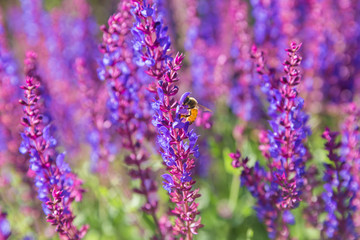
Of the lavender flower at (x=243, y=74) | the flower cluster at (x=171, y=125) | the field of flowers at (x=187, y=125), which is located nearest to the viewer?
the flower cluster at (x=171, y=125)

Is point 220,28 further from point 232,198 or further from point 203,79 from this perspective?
point 232,198

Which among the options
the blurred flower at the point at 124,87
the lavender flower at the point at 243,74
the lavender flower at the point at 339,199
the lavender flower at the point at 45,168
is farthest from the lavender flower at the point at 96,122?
the lavender flower at the point at 339,199

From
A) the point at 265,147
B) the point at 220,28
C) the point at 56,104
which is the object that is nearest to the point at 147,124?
the point at 265,147

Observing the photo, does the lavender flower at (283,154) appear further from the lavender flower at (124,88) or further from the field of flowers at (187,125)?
the lavender flower at (124,88)

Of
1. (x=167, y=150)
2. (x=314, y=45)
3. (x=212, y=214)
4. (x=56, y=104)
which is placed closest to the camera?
(x=167, y=150)

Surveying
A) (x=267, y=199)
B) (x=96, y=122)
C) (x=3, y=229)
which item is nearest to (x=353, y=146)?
(x=267, y=199)

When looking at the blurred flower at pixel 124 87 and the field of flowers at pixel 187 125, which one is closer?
the field of flowers at pixel 187 125
